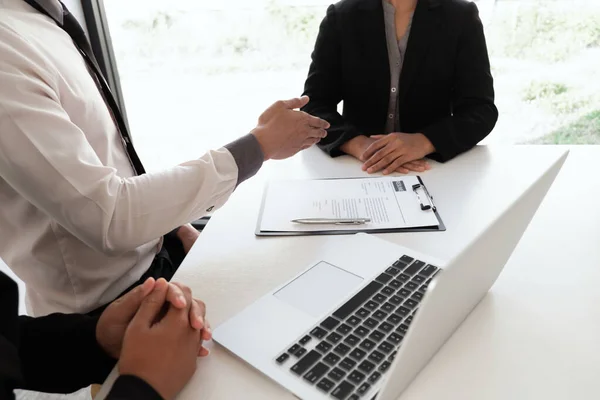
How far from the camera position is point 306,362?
1.76 feet

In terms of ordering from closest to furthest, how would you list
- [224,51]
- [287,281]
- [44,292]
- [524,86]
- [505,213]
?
[505,213] → [287,281] → [44,292] → [524,86] → [224,51]

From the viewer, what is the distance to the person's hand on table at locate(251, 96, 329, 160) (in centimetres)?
91

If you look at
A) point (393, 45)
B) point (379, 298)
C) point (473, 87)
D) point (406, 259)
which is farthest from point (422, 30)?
point (379, 298)

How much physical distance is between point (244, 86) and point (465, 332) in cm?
169

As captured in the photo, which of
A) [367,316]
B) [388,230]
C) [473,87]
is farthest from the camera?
[473,87]

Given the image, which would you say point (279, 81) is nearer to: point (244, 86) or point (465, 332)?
point (244, 86)

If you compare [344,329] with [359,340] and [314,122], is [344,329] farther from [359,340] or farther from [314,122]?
[314,122]

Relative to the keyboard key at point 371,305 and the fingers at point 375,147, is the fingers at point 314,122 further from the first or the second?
the keyboard key at point 371,305

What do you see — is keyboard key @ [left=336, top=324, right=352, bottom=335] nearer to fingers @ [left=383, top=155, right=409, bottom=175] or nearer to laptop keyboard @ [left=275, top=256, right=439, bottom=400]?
laptop keyboard @ [left=275, top=256, right=439, bottom=400]

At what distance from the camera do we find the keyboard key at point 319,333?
1.88ft

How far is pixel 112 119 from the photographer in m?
0.96

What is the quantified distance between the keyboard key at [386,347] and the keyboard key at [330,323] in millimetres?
66

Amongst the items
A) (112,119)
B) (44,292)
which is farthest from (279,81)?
(44,292)

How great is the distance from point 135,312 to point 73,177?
0.23 meters
